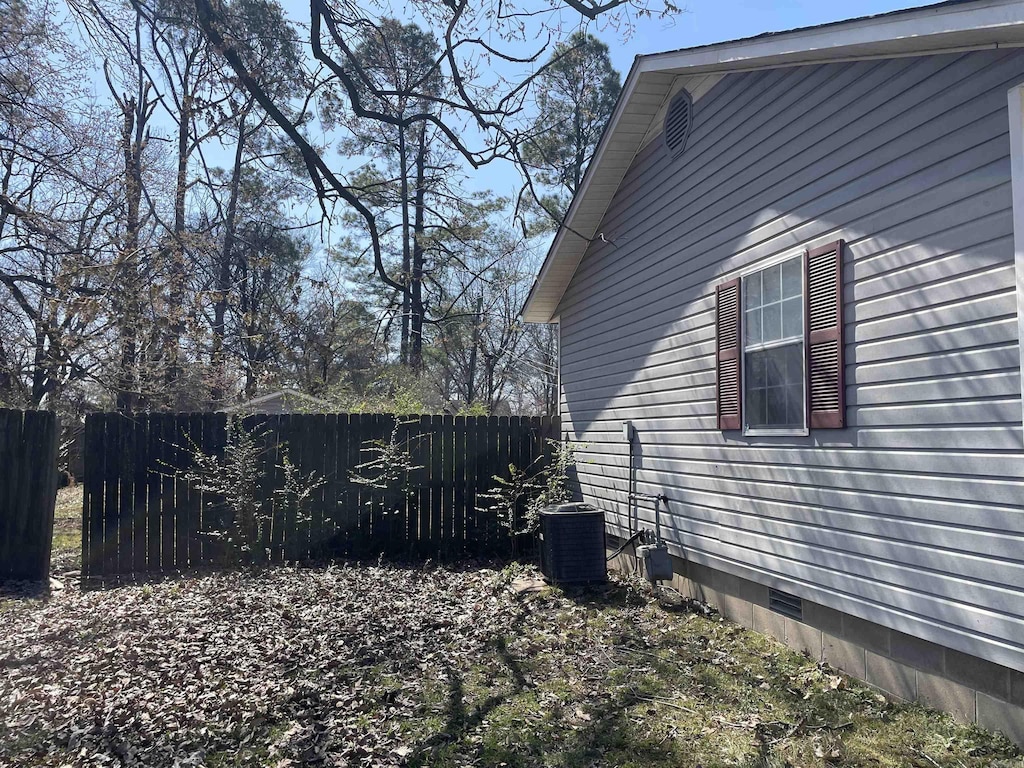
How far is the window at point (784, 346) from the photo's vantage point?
447 cm

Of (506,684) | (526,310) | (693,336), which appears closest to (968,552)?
(506,684)

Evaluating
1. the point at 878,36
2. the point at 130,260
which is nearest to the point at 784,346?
the point at 878,36

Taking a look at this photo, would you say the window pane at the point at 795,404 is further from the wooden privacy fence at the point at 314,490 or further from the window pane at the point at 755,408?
the wooden privacy fence at the point at 314,490

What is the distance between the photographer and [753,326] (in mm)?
5410

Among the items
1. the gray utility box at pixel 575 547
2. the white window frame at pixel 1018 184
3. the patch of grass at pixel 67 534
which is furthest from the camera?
the patch of grass at pixel 67 534

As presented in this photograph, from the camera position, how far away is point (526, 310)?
1032 centimetres

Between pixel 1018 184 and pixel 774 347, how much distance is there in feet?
6.65

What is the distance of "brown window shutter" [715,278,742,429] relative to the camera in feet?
18.2

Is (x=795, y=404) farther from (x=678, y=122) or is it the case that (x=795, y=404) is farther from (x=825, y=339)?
(x=678, y=122)

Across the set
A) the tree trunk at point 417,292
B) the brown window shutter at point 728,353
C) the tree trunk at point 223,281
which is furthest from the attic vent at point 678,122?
the tree trunk at point 417,292

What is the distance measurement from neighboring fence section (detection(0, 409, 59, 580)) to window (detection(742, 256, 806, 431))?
7.19m

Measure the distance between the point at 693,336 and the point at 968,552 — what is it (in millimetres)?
3107

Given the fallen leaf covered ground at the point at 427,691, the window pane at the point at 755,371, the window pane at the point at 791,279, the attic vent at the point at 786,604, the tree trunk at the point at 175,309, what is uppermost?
the tree trunk at the point at 175,309

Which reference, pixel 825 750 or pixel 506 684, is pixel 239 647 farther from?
pixel 825 750
